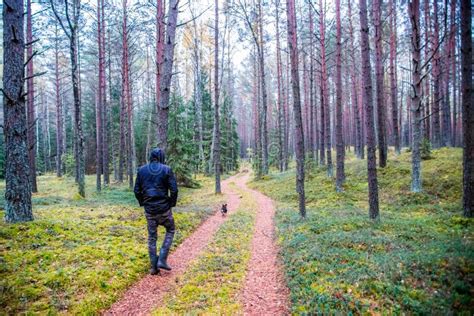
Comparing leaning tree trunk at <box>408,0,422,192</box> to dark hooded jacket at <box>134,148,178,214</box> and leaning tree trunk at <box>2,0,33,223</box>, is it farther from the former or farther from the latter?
leaning tree trunk at <box>2,0,33,223</box>

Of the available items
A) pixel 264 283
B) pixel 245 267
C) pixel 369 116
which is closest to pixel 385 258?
pixel 264 283

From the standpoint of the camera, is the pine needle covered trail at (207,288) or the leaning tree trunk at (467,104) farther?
the leaning tree trunk at (467,104)

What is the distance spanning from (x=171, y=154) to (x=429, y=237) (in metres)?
17.4

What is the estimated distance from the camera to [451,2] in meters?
16.5

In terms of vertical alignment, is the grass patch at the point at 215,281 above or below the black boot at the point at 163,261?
below

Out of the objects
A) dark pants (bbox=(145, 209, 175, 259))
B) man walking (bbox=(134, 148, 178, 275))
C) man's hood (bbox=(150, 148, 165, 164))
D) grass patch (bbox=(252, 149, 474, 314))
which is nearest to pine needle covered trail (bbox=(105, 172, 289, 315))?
grass patch (bbox=(252, 149, 474, 314))

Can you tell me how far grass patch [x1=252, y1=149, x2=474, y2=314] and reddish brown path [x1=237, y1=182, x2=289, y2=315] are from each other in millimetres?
235

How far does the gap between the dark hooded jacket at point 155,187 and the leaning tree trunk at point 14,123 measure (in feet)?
11.7

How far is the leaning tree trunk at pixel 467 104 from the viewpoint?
276 inches

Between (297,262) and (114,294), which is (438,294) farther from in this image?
(114,294)

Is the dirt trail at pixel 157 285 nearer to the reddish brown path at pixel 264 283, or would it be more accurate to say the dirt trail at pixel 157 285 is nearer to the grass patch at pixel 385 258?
the reddish brown path at pixel 264 283

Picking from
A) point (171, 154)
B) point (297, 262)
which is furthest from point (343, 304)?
point (171, 154)

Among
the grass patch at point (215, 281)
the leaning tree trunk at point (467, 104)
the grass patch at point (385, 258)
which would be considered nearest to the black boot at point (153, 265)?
the grass patch at point (215, 281)

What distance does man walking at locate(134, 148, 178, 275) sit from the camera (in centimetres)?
554
